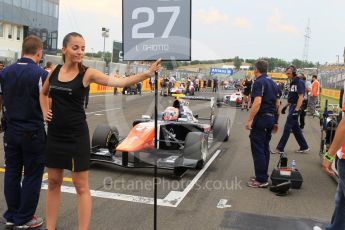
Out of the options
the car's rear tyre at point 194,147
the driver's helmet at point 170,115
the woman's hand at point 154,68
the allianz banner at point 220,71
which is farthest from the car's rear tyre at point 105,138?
the allianz banner at point 220,71

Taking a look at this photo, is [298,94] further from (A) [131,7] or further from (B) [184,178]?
(A) [131,7]

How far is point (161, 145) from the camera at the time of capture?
771 cm

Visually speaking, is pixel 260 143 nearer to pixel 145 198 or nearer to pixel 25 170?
pixel 145 198

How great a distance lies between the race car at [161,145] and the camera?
21.2ft

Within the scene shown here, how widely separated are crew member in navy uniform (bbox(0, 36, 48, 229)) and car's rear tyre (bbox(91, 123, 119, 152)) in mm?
3040

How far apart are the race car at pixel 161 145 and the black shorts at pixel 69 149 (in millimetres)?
2886

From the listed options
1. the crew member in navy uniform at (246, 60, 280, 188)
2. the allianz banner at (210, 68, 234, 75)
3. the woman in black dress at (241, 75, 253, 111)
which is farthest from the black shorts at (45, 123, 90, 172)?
the allianz banner at (210, 68, 234, 75)

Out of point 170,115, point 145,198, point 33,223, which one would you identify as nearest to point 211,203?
point 145,198

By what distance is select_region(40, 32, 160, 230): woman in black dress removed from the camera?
11.3 feet

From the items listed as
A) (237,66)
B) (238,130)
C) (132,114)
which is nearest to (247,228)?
(238,130)

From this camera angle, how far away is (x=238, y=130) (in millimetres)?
12859

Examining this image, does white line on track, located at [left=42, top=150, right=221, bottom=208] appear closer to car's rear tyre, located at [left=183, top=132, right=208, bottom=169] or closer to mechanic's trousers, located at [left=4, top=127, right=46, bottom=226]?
car's rear tyre, located at [left=183, top=132, right=208, bottom=169]

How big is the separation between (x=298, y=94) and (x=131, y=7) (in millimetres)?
5349

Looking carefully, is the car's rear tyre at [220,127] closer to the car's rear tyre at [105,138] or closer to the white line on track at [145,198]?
the car's rear tyre at [105,138]
